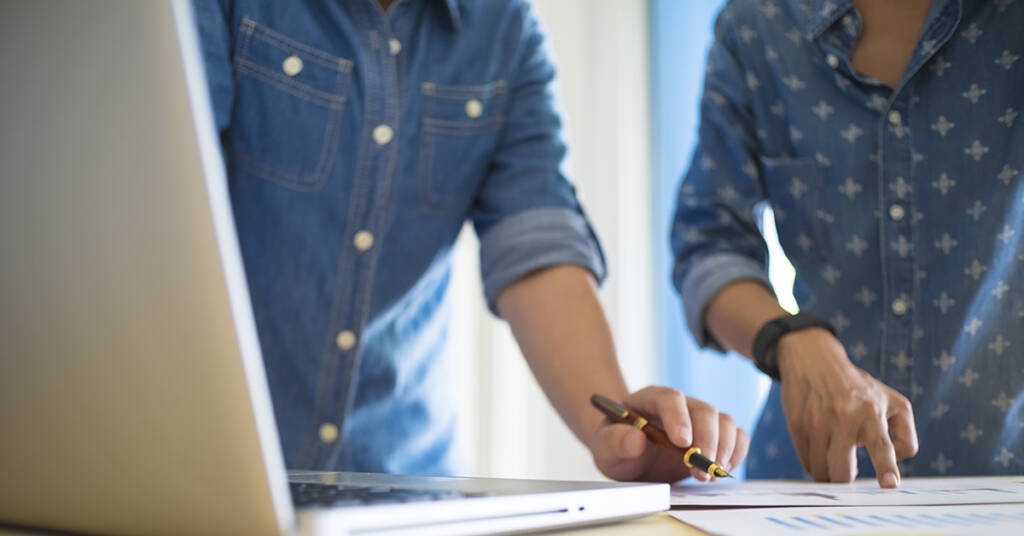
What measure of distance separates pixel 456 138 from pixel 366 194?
141mm

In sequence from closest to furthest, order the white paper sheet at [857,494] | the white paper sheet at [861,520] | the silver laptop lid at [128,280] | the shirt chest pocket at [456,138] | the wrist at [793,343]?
the silver laptop lid at [128,280]
the white paper sheet at [861,520]
the white paper sheet at [857,494]
the wrist at [793,343]
the shirt chest pocket at [456,138]

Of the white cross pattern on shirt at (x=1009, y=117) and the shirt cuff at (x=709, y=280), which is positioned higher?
the white cross pattern on shirt at (x=1009, y=117)

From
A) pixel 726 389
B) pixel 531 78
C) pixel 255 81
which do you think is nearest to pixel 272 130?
pixel 255 81

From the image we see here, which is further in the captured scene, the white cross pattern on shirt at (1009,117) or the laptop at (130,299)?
the white cross pattern on shirt at (1009,117)

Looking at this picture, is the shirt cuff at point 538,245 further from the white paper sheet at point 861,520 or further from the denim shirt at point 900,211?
the white paper sheet at point 861,520

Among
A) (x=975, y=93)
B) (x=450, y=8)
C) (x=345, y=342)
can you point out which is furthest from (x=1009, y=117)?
(x=345, y=342)

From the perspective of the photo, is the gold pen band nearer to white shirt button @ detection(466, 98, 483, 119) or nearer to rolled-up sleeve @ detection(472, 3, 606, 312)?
rolled-up sleeve @ detection(472, 3, 606, 312)

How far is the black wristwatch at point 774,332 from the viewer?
802 mm

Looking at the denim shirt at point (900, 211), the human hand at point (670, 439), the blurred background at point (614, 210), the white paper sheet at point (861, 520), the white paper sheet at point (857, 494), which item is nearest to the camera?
the white paper sheet at point (861, 520)

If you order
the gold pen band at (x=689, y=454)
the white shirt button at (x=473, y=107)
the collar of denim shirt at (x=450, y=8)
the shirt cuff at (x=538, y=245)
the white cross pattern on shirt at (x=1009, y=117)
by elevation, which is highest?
the collar of denim shirt at (x=450, y=8)

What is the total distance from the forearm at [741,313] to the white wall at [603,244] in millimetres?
1261

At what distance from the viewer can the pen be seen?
1.89 ft

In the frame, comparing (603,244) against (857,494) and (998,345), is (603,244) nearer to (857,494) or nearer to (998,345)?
(998,345)

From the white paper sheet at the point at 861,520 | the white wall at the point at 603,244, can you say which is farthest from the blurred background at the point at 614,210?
the white paper sheet at the point at 861,520
